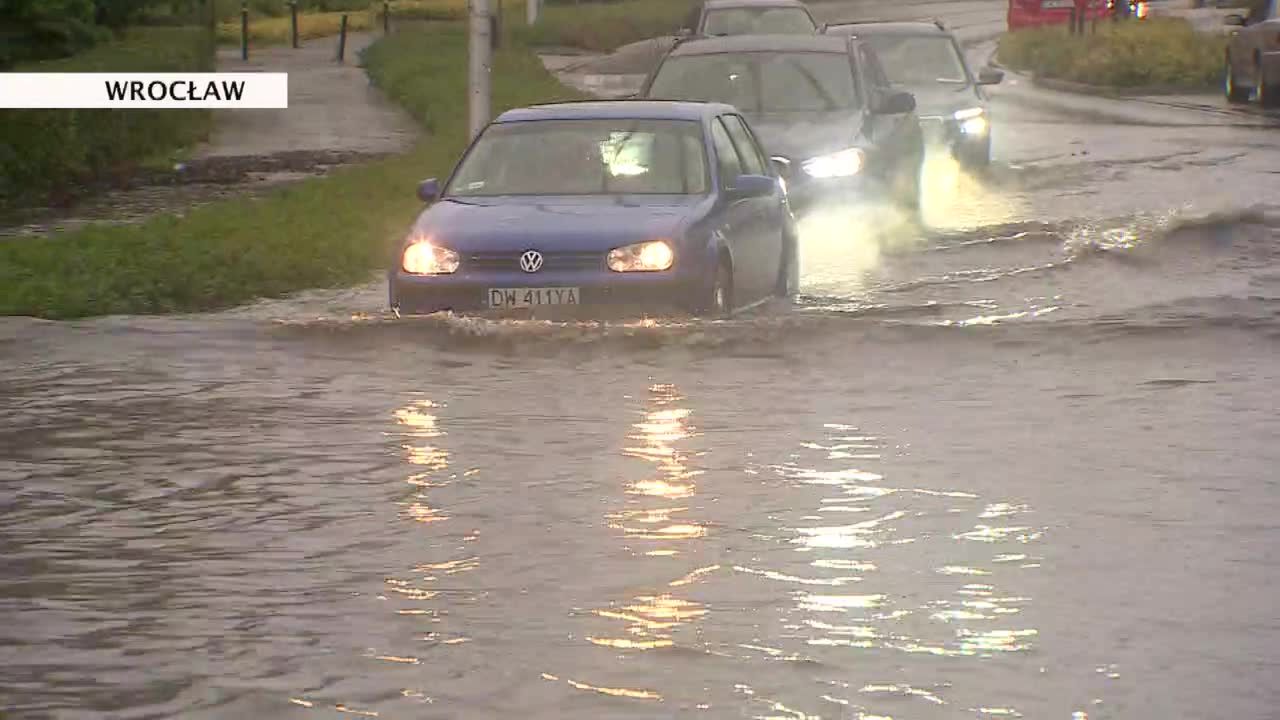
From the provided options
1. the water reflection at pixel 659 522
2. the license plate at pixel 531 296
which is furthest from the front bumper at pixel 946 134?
the water reflection at pixel 659 522

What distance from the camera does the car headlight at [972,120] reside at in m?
29.3

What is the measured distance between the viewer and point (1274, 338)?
1647 cm

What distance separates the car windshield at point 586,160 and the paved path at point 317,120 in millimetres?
20550

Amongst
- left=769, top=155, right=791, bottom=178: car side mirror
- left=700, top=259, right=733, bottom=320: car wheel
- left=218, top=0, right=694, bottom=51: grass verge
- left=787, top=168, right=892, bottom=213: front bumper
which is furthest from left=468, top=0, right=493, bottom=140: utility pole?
left=218, top=0, right=694, bottom=51: grass verge

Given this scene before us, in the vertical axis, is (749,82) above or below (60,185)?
above

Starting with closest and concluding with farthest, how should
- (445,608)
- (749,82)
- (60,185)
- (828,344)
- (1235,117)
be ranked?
(445,608) < (828,344) < (749,82) < (60,185) < (1235,117)

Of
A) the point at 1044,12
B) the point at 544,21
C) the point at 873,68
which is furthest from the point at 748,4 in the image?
the point at 544,21

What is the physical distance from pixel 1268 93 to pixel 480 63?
20.8m

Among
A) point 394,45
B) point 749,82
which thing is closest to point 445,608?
point 749,82

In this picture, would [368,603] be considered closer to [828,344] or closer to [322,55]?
[828,344]

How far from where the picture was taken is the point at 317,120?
1789 inches

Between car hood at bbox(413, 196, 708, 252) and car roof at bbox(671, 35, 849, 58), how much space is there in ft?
22.7

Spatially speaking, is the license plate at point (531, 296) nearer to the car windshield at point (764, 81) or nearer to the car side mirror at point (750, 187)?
the car side mirror at point (750, 187)

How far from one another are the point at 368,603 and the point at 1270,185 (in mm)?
21037
